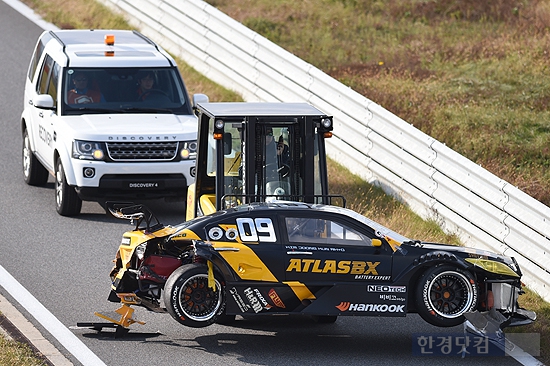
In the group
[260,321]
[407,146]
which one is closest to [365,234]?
[260,321]

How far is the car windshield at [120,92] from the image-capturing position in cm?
1534

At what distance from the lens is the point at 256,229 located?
32.9ft

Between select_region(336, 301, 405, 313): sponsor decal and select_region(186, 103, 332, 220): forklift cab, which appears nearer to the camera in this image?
select_region(336, 301, 405, 313): sponsor decal

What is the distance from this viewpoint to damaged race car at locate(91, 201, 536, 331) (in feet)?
32.3

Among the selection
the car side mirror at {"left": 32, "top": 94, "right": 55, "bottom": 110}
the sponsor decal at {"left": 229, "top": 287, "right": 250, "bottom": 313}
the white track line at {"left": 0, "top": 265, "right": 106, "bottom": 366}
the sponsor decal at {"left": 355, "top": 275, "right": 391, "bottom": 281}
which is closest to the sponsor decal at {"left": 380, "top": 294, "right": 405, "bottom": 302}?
the sponsor decal at {"left": 355, "top": 275, "right": 391, "bottom": 281}

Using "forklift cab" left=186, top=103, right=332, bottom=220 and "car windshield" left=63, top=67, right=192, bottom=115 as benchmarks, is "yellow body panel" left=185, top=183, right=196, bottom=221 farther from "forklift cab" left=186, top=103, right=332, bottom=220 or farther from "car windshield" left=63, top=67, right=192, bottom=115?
"car windshield" left=63, top=67, right=192, bottom=115

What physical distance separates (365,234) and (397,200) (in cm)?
549

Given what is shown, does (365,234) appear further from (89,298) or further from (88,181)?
(88,181)

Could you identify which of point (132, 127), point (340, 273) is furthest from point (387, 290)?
point (132, 127)

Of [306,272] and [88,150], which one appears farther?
[88,150]

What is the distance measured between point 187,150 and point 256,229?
491 cm

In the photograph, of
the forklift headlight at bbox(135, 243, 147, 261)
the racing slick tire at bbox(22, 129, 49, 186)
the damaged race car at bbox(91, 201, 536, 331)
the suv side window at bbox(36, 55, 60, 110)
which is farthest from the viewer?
the racing slick tire at bbox(22, 129, 49, 186)

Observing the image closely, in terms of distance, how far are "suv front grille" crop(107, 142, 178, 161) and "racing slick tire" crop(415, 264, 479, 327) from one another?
223 inches

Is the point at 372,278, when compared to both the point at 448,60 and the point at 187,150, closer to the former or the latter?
the point at 187,150
